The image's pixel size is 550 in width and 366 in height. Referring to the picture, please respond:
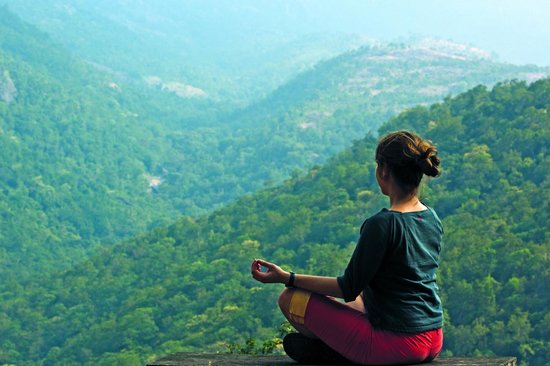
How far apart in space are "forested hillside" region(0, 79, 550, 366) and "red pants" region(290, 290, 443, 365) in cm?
2561

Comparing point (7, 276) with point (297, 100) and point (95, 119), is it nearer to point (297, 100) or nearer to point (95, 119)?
point (95, 119)

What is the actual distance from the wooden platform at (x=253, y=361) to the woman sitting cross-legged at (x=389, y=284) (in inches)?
16.2

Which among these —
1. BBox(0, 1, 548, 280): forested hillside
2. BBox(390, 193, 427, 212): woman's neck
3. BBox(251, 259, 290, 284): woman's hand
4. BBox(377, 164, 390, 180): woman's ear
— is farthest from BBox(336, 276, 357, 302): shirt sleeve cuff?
BBox(0, 1, 548, 280): forested hillside

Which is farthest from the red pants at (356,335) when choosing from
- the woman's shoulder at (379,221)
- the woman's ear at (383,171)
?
the woman's ear at (383,171)

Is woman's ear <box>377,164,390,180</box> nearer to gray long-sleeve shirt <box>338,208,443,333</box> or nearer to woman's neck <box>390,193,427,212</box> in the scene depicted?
woman's neck <box>390,193,427,212</box>

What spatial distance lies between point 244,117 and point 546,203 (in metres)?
146

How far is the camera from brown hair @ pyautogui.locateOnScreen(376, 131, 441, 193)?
5.90m

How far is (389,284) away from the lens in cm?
603

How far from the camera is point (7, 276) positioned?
9125 centimetres

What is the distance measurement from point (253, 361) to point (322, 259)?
46282 millimetres

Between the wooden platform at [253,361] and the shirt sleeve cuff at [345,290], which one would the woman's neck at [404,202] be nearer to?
the shirt sleeve cuff at [345,290]

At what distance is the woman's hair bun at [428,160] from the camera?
5.89 metres

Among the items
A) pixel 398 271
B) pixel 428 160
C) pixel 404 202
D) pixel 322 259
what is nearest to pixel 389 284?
pixel 398 271

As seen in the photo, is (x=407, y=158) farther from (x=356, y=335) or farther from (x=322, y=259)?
(x=322, y=259)
